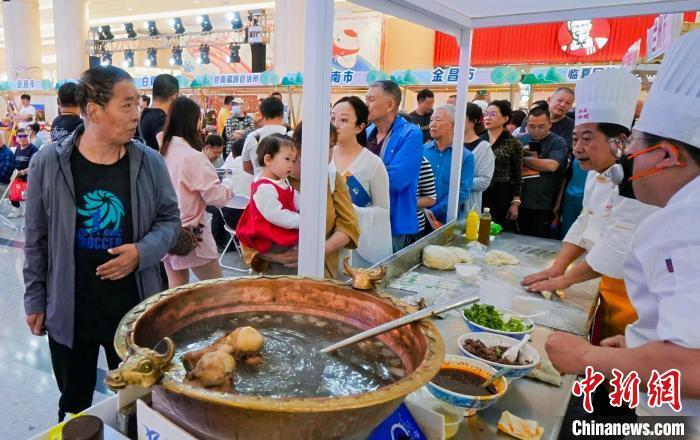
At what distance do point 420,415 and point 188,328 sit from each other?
0.51 meters

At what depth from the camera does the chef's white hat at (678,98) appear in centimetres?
107

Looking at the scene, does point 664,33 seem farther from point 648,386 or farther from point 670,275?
point 648,386

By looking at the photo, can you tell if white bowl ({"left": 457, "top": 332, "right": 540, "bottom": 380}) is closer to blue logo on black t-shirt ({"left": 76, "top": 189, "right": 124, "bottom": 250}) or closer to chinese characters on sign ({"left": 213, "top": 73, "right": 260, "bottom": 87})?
blue logo on black t-shirt ({"left": 76, "top": 189, "right": 124, "bottom": 250})

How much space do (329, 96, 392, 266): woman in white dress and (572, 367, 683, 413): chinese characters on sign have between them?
1402 mm

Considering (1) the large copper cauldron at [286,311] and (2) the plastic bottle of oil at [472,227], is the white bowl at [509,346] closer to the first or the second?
(1) the large copper cauldron at [286,311]

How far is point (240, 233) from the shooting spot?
82.4 inches

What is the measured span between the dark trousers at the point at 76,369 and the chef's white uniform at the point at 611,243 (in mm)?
1948

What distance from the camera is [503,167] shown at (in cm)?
390

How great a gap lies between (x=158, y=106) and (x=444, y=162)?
209cm

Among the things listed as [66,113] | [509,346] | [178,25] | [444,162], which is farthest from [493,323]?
[178,25]

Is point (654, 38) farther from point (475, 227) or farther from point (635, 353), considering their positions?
point (635, 353)

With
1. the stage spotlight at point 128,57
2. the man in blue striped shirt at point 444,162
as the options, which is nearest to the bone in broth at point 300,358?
the man in blue striped shirt at point 444,162

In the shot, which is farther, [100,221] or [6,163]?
[6,163]

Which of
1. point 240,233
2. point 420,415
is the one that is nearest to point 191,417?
point 420,415
